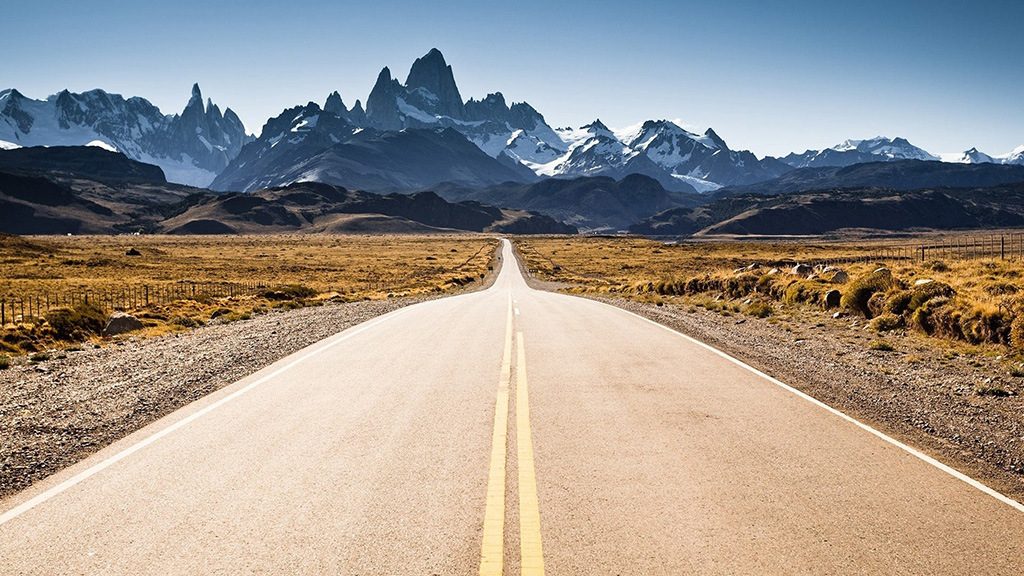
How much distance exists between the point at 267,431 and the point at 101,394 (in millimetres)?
4026

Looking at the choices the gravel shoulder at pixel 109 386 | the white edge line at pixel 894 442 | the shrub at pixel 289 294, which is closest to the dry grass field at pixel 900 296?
the white edge line at pixel 894 442

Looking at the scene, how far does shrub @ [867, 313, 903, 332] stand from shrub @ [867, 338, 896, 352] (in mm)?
2469

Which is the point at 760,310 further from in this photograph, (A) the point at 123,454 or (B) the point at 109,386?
(A) the point at 123,454

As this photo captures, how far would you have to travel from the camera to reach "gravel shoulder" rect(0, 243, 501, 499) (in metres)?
6.87

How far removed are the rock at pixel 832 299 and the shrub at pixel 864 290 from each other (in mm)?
859

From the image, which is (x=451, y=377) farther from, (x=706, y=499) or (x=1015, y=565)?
(x=1015, y=565)

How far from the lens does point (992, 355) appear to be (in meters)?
12.6

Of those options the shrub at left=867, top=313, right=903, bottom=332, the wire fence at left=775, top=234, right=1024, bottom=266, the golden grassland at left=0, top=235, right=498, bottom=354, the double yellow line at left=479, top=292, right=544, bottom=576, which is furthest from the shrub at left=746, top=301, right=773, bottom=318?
the wire fence at left=775, top=234, right=1024, bottom=266

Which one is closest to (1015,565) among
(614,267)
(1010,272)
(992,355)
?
(992,355)

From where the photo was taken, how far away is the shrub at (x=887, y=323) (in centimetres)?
1655

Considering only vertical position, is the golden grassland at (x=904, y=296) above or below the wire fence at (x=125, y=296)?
above

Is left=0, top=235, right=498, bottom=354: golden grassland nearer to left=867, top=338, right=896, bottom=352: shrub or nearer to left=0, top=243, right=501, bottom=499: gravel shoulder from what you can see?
left=0, top=243, right=501, bottom=499: gravel shoulder

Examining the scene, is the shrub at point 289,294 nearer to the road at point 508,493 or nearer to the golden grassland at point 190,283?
the golden grassland at point 190,283

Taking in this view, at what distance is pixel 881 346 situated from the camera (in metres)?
14.0
